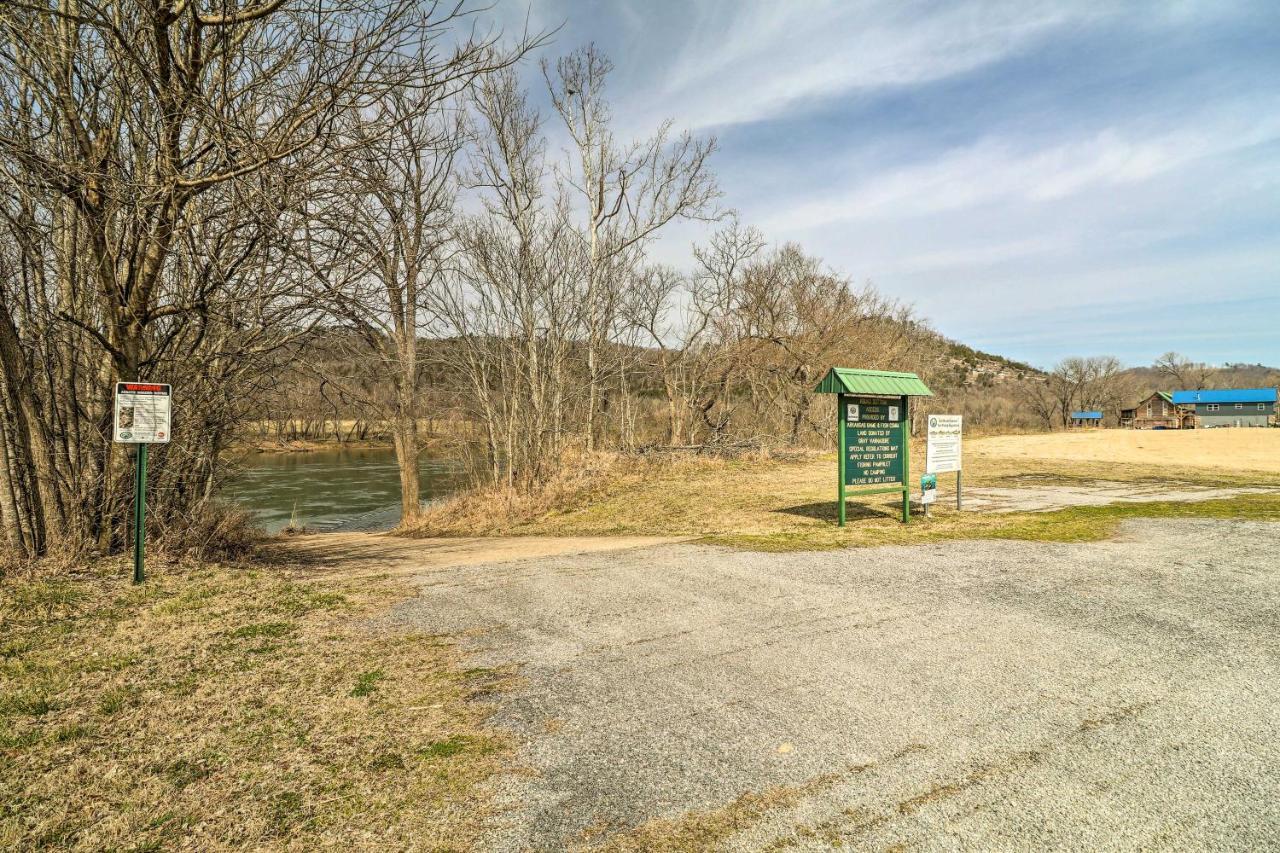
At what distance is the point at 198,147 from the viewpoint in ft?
20.4

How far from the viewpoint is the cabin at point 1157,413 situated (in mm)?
62719

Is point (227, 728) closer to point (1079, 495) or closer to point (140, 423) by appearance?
point (140, 423)

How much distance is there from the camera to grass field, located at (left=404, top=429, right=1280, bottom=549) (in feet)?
31.1

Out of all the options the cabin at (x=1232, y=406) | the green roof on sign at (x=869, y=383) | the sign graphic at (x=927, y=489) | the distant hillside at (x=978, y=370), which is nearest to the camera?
the green roof on sign at (x=869, y=383)

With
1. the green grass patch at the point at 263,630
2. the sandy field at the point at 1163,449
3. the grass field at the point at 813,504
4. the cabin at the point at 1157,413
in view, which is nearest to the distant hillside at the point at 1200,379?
the cabin at the point at 1157,413

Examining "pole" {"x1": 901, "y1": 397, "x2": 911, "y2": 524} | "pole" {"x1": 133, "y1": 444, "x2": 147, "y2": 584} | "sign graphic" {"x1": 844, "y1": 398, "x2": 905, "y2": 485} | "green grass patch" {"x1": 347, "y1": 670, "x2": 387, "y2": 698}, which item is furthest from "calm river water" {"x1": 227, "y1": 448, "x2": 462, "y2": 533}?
"pole" {"x1": 901, "y1": 397, "x2": 911, "y2": 524}

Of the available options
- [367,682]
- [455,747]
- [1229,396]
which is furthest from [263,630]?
[1229,396]

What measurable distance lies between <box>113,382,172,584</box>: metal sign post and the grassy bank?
6415mm

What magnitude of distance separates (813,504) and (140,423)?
10138 mm

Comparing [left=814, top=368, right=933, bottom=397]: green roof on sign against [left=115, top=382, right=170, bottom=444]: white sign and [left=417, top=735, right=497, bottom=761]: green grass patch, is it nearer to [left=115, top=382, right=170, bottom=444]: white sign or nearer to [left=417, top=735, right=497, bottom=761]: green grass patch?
[left=417, top=735, right=497, bottom=761]: green grass patch

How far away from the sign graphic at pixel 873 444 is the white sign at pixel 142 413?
7.92m

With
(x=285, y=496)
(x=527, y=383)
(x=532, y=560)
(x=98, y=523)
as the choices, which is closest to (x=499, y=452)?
(x=527, y=383)

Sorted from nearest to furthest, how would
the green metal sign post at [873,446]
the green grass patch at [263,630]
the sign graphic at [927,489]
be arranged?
the green grass patch at [263,630] < the green metal sign post at [873,446] < the sign graphic at [927,489]

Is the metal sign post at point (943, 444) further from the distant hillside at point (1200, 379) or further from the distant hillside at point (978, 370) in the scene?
the distant hillside at point (1200, 379)
